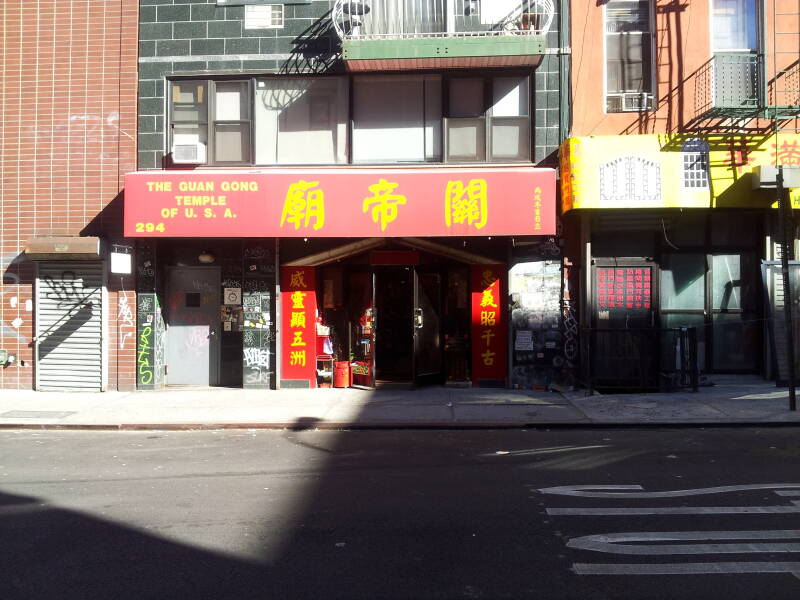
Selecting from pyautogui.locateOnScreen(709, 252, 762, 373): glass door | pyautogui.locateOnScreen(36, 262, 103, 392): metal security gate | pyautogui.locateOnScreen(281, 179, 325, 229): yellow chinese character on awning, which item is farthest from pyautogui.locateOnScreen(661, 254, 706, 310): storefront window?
pyautogui.locateOnScreen(36, 262, 103, 392): metal security gate

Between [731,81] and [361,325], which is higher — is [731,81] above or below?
above

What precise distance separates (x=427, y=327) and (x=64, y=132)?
26.9 ft

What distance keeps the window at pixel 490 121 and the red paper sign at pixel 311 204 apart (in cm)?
90

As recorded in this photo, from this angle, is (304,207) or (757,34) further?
(757,34)

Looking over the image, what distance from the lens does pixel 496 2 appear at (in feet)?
44.3

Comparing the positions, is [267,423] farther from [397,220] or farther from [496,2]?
[496,2]

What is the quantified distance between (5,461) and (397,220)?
23.9ft

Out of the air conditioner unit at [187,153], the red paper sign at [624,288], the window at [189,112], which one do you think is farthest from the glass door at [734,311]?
the window at [189,112]

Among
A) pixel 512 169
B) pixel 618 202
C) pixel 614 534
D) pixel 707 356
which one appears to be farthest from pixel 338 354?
pixel 614 534

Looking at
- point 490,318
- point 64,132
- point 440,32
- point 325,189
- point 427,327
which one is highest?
point 440,32

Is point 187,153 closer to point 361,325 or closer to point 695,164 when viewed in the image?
point 361,325

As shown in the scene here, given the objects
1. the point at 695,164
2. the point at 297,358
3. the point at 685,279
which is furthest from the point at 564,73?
the point at 297,358

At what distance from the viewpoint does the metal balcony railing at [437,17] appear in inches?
527

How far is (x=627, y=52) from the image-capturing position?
1351 centimetres
